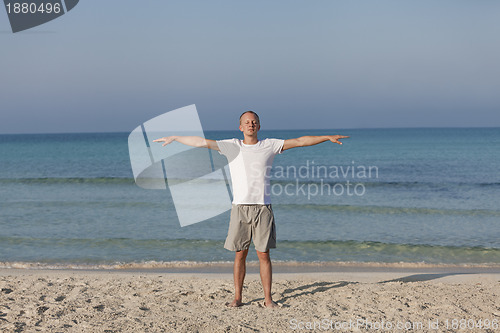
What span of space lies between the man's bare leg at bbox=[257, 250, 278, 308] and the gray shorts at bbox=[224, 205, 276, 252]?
0.14 m

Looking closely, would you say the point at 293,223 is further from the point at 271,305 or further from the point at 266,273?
the point at 266,273

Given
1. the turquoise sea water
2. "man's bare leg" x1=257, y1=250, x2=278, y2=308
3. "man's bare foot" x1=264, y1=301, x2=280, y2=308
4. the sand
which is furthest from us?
the turquoise sea water

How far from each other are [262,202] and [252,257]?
3.99 metres

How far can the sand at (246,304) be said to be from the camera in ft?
15.9

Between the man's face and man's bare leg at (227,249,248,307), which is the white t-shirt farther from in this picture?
Answer: man's bare leg at (227,249,248,307)

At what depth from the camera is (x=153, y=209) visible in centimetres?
1375

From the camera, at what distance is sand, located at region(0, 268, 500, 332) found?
→ 15.9ft

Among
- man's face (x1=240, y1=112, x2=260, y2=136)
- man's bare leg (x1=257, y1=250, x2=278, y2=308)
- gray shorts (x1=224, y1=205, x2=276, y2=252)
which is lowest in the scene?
man's bare leg (x1=257, y1=250, x2=278, y2=308)

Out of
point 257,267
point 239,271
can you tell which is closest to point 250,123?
point 239,271

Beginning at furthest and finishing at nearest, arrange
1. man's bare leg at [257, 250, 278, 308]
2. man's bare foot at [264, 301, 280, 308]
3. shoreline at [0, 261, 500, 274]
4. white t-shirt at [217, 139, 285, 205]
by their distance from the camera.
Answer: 1. shoreline at [0, 261, 500, 274]
2. man's bare foot at [264, 301, 280, 308]
3. man's bare leg at [257, 250, 278, 308]
4. white t-shirt at [217, 139, 285, 205]

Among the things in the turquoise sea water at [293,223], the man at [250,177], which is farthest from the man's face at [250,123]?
the turquoise sea water at [293,223]

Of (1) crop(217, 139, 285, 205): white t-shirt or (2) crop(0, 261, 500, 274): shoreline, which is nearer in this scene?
(1) crop(217, 139, 285, 205): white t-shirt

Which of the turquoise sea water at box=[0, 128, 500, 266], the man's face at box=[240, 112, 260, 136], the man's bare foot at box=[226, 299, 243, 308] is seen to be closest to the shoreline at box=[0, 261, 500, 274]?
the turquoise sea water at box=[0, 128, 500, 266]

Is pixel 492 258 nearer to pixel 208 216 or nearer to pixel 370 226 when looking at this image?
pixel 370 226
